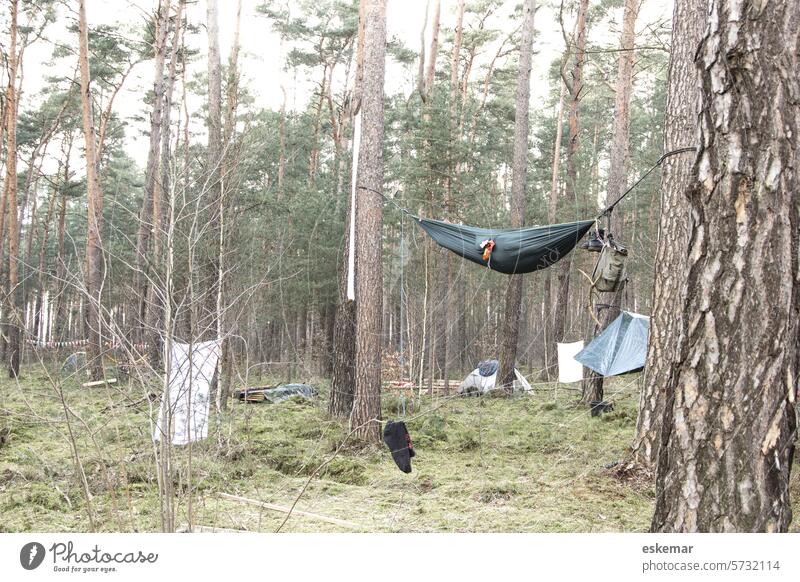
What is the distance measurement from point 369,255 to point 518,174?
168 inches

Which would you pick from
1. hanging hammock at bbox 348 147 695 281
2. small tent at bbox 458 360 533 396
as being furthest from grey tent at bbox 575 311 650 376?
small tent at bbox 458 360 533 396

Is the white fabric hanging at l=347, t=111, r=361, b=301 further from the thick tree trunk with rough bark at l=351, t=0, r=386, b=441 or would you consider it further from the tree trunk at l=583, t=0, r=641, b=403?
the tree trunk at l=583, t=0, r=641, b=403

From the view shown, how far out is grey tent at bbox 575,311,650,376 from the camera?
560 centimetres

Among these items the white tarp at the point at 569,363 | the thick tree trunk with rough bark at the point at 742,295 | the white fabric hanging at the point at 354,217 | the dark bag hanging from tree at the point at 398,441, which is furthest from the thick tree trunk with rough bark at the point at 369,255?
the white tarp at the point at 569,363

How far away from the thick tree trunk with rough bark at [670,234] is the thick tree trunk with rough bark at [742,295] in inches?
78.4

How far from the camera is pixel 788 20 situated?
5.71 ft

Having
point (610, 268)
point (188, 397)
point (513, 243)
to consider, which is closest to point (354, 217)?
point (513, 243)

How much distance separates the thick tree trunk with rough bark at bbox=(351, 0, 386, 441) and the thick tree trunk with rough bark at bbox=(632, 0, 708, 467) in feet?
6.63

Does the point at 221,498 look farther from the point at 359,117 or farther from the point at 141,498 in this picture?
the point at 359,117

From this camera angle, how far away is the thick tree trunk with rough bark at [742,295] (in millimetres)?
1671

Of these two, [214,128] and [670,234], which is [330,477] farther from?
[214,128]
